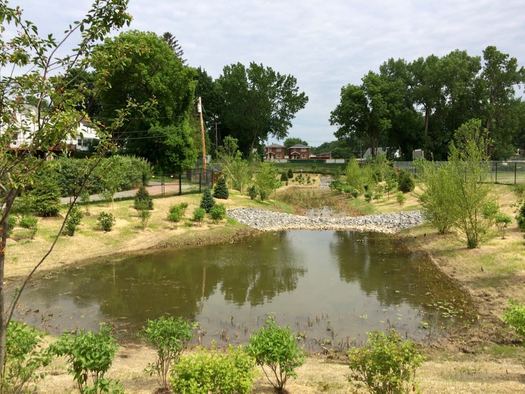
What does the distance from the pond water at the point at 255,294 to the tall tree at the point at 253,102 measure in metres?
55.6

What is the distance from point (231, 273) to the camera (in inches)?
623

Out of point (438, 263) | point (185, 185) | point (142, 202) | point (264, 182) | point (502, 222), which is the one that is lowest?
point (438, 263)

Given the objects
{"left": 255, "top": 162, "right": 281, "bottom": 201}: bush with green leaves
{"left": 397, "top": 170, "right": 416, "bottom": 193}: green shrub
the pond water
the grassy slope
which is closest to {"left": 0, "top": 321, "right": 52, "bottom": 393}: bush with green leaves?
the grassy slope

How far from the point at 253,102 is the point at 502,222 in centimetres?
5711

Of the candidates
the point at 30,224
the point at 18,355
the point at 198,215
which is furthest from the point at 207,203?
the point at 18,355

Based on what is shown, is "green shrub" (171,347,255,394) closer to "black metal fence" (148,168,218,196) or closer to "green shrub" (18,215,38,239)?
"green shrub" (18,215,38,239)

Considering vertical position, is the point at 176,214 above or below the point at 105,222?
above

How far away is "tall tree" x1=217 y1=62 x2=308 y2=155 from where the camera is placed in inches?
2864

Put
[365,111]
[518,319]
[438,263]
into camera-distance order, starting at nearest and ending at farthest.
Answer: [518,319]
[438,263]
[365,111]

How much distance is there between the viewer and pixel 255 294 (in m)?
13.4

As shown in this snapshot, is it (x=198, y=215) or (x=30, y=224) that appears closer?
(x=30, y=224)

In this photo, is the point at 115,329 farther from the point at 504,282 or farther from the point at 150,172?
the point at 150,172

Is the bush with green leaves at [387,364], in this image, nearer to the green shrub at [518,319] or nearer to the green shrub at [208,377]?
the green shrub at [208,377]

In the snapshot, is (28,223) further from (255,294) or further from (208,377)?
(208,377)
